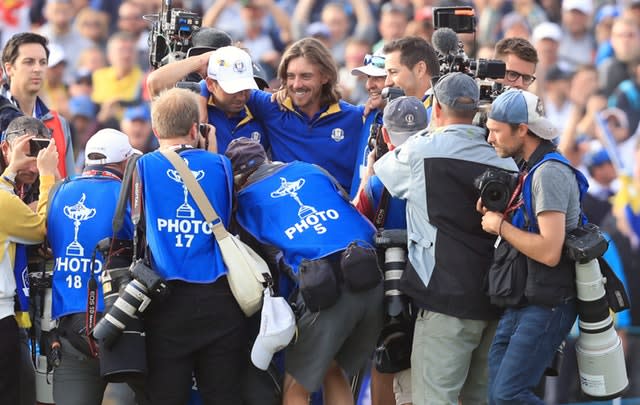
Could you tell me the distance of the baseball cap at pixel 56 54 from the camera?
10574 millimetres

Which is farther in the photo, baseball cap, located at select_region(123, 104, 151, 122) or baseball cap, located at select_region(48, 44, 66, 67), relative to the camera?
baseball cap, located at select_region(123, 104, 151, 122)

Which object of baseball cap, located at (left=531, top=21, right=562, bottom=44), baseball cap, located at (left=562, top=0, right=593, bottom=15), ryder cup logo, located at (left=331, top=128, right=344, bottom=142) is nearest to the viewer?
ryder cup logo, located at (left=331, top=128, right=344, bottom=142)

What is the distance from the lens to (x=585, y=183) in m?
6.09

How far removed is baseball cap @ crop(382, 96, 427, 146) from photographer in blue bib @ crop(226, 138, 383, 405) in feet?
1.44

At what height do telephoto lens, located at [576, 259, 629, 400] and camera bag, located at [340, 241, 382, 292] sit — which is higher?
camera bag, located at [340, 241, 382, 292]

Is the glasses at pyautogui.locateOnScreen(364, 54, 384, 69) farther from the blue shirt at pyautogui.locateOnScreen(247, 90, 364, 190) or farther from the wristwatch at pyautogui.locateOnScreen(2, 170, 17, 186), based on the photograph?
the wristwatch at pyautogui.locateOnScreen(2, 170, 17, 186)

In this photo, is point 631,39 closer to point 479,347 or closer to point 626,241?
point 626,241

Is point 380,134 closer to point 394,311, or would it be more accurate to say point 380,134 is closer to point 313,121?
point 313,121

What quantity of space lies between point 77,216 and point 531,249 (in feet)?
7.57

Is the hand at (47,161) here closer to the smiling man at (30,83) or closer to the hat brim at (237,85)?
the hat brim at (237,85)

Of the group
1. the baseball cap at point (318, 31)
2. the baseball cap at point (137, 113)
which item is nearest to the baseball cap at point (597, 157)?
the baseball cap at point (318, 31)

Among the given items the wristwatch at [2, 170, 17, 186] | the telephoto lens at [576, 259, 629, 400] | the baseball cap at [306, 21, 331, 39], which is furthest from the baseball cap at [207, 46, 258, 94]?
the baseball cap at [306, 21, 331, 39]

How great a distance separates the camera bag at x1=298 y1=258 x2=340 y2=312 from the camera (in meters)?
5.94

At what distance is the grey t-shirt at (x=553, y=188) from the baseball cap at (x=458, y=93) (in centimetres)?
53
